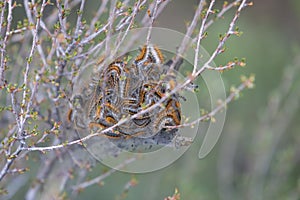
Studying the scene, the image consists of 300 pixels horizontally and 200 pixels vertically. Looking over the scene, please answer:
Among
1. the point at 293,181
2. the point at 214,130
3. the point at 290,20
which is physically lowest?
the point at 214,130

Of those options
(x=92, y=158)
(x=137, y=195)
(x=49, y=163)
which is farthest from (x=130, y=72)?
(x=137, y=195)

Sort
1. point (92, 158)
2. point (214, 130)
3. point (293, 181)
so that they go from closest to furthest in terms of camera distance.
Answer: point (214, 130) → point (92, 158) → point (293, 181)

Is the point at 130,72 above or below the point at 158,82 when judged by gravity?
above

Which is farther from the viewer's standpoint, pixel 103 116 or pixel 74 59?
pixel 74 59

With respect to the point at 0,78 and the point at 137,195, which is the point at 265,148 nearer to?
the point at 137,195

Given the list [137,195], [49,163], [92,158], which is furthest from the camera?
[137,195]

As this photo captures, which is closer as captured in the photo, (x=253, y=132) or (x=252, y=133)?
(x=253, y=132)
